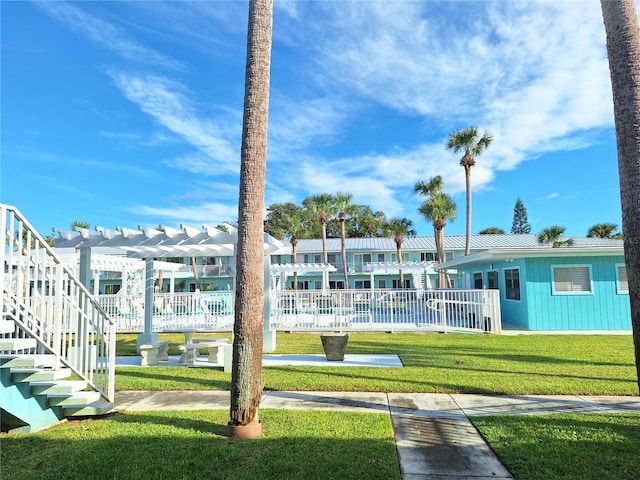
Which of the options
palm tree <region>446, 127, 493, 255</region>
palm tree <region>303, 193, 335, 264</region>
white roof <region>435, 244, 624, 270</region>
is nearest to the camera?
white roof <region>435, 244, 624, 270</region>

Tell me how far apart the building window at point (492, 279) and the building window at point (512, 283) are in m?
1.24

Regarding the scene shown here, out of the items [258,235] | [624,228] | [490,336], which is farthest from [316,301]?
[624,228]

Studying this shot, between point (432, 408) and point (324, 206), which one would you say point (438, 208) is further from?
point (432, 408)

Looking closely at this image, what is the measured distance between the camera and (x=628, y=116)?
414 cm

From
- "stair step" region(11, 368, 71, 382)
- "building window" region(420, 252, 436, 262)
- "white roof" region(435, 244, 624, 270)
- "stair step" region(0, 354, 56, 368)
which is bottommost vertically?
"stair step" region(11, 368, 71, 382)

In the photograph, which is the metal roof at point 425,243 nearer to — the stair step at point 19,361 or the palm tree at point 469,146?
the palm tree at point 469,146

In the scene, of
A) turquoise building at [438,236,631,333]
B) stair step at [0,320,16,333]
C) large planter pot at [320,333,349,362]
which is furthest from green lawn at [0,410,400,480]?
turquoise building at [438,236,631,333]

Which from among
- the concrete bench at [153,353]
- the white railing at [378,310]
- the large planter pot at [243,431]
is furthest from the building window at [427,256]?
the large planter pot at [243,431]

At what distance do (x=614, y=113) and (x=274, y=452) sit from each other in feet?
16.5

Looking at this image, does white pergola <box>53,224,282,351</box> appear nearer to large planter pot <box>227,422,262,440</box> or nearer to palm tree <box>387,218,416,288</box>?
large planter pot <box>227,422,262,440</box>

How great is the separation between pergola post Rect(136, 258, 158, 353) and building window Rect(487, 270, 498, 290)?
1464 centimetres

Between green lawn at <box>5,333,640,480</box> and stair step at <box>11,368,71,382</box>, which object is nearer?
green lawn at <box>5,333,640,480</box>

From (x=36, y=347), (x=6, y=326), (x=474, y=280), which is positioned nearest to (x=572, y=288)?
(x=474, y=280)

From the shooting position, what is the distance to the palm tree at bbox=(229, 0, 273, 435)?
15.3 feet
